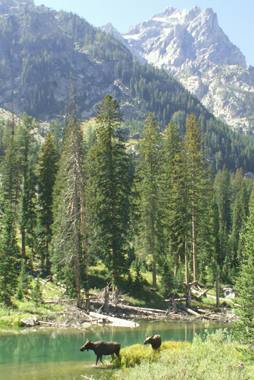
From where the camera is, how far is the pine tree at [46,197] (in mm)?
40031

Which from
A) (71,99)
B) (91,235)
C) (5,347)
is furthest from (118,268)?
(71,99)

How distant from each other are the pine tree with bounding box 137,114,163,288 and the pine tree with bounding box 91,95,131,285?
331cm

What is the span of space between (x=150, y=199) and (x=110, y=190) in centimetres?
555

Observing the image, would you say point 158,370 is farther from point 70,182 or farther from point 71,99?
point 71,99

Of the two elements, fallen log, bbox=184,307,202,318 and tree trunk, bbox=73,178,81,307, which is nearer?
tree trunk, bbox=73,178,81,307

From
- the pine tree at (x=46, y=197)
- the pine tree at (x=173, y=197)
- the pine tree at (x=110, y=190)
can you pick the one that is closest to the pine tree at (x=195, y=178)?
the pine tree at (x=173, y=197)

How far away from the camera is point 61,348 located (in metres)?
17.6

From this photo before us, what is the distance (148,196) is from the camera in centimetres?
3478

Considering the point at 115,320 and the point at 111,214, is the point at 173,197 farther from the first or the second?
the point at 115,320

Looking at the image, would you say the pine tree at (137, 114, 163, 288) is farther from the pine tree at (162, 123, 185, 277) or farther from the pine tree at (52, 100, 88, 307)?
the pine tree at (52, 100, 88, 307)

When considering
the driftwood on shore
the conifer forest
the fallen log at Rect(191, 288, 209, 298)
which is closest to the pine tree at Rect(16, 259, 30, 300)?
the conifer forest

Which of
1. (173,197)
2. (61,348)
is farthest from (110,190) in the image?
(61,348)

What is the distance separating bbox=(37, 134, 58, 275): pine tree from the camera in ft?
131

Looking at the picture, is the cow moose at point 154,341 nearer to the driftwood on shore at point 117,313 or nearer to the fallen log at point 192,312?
the driftwood on shore at point 117,313
